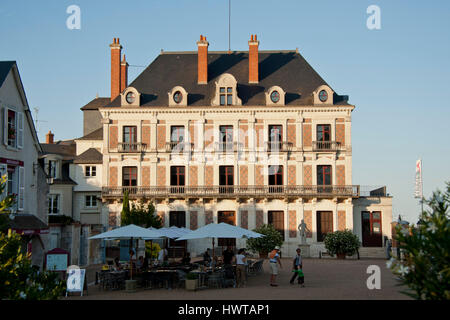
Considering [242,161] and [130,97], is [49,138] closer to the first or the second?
[130,97]

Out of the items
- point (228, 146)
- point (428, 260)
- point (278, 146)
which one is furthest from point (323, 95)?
point (428, 260)

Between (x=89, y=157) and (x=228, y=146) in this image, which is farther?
(x=89, y=157)

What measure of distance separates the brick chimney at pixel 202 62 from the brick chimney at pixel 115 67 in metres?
6.55

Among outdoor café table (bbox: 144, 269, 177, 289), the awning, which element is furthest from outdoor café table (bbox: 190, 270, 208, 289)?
the awning

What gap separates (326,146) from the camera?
133ft

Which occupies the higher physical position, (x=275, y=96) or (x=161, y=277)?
(x=275, y=96)

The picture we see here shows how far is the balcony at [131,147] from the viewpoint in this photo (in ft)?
135

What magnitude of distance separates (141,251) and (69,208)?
9883mm

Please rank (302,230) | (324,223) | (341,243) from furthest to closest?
(324,223) < (302,230) < (341,243)

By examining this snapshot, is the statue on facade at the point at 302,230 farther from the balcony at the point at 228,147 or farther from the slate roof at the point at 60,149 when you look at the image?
the slate roof at the point at 60,149

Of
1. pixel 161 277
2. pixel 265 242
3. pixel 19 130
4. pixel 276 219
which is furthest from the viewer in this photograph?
pixel 276 219

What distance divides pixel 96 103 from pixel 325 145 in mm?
24303

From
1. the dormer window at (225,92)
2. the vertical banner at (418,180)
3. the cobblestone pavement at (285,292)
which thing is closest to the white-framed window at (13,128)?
the cobblestone pavement at (285,292)

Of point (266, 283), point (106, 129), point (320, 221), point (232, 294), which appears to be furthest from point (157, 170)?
point (232, 294)
